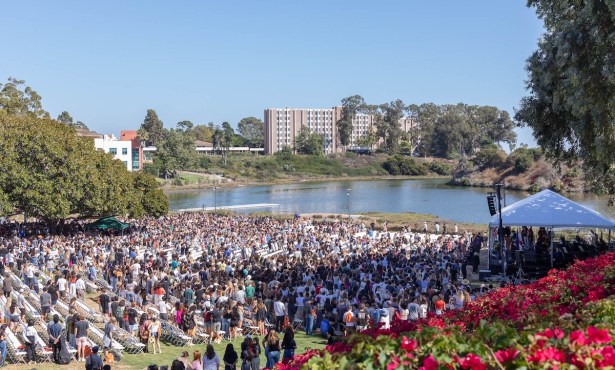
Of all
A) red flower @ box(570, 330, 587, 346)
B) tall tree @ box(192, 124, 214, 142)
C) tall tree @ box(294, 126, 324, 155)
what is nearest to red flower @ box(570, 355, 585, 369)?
red flower @ box(570, 330, 587, 346)

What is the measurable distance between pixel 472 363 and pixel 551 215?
16754 millimetres

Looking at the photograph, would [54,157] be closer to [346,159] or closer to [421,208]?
[421,208]

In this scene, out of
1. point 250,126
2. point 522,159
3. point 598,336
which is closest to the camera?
point 598,336

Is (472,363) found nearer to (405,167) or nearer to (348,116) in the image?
(405,167)

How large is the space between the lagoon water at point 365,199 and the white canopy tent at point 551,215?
27.4 metres

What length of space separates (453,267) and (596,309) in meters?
13.7

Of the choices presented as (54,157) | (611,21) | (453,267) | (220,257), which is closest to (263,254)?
(220,257)

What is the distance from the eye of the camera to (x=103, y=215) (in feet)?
112

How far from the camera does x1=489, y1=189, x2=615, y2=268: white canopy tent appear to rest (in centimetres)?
1859

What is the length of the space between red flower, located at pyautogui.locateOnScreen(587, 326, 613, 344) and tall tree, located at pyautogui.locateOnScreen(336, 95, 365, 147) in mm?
135438

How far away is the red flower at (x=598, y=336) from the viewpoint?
3952 millimetres

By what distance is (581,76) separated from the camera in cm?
1399

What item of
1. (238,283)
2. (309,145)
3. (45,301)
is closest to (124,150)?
(309,145)

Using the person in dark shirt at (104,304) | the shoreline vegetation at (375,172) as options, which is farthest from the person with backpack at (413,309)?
the shoreline vegetation at (375,172)
